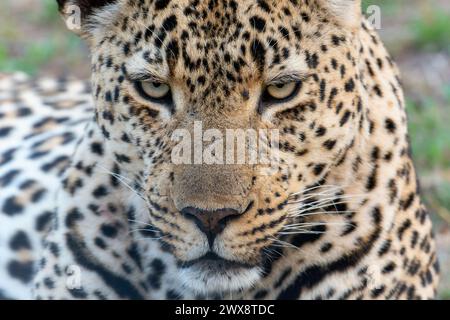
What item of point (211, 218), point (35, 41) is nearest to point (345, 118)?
point (211, 218)

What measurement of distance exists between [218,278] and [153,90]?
830 mm

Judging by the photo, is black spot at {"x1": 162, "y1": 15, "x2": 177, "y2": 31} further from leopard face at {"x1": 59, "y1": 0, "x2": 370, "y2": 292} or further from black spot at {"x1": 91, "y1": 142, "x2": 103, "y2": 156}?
black spot at {"x1": 91, "y1": 142, "x2": 103, "y2": 156}

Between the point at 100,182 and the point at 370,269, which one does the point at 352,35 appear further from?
the point at 100,182

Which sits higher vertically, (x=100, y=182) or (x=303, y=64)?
(x=303, y=64)

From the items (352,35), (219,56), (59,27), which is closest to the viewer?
(219,56)

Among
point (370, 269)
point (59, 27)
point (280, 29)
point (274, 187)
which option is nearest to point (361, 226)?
point (370, 269)

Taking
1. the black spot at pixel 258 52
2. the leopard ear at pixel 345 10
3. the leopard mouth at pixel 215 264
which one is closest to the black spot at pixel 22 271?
the leopard mouth at pixel 215 264

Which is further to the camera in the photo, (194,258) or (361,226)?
(361,226)

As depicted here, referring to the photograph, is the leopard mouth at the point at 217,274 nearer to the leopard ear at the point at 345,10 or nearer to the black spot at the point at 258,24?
the black spot at the point at 258,24

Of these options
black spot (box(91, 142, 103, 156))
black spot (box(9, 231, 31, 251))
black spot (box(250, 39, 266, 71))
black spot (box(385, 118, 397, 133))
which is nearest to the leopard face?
black spot (box(250, 39, 266, 71))

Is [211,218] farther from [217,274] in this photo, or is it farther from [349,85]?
[349,85]
